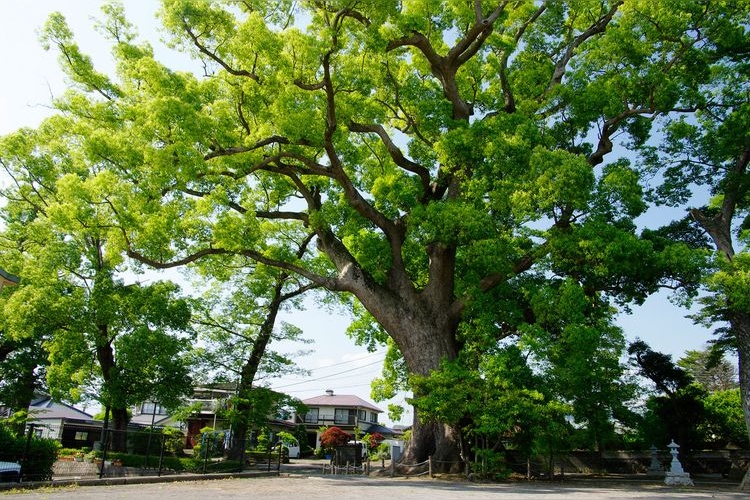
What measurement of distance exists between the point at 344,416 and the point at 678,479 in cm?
3103

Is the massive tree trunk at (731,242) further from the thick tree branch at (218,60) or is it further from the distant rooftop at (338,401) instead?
the distant rooftop at (338,401)

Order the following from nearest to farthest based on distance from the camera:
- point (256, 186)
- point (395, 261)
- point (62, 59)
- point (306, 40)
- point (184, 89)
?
point (306, 40) → point (184, 89) → point (62, 59) → point (395, 261) → point (256, 186)

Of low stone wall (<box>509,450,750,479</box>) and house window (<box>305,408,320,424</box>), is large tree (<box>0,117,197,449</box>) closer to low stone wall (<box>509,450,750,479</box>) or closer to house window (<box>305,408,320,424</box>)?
low stone wall (<box>509,450,750,479</box>)

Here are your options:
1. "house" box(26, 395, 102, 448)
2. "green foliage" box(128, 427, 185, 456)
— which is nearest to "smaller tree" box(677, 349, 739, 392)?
"green foliage" box(128, 427, 185, 456)

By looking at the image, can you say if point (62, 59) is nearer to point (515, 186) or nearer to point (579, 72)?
point (515, 186)

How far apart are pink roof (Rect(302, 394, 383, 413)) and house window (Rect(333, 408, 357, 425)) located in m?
0.50

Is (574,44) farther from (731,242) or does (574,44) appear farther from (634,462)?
(634,462)

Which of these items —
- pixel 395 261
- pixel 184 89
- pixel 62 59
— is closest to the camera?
pixel 184 89

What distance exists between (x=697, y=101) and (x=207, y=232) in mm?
14108

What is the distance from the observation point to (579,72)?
47.7 ft

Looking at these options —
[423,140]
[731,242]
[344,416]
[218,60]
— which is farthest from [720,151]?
[344,416]

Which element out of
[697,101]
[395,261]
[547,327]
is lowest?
[547,327]

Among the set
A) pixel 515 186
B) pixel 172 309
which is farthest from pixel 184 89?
pixel 515 186

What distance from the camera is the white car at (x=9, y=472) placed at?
9234 millimetres
